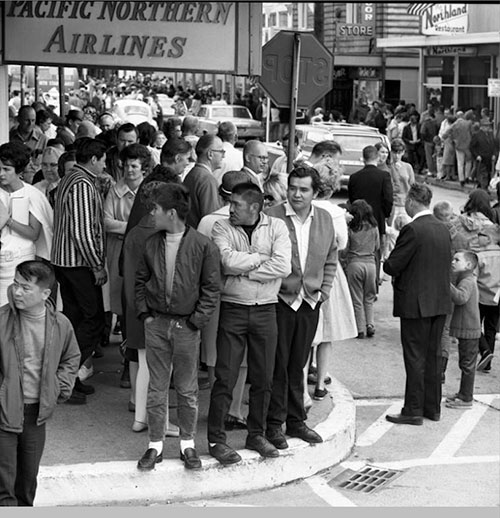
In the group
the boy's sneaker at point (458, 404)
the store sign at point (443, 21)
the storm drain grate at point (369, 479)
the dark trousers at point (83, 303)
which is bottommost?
the storm drain grate at point (369, 479)

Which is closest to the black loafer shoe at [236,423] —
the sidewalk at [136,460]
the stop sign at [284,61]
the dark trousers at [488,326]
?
the sidewalk at [136,460]

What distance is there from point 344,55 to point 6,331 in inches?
1846

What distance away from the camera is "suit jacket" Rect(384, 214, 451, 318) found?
8172mm

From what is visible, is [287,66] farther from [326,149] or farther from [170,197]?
[170,197]

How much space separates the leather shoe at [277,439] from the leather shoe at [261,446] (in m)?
0.10

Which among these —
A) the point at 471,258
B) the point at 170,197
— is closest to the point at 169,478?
the point at 170,197

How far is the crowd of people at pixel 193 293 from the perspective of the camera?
548 cm

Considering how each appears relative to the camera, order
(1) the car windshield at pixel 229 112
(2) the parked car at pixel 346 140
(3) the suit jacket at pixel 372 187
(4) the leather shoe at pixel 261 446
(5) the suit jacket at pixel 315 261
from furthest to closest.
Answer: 1. (1) the car windshield at pixel 229 112
2. (2) the parked car at pixel 346 140
3. (3) the suit jacket at pixel 372 187
4. (5) the suit jacket at pixel 315 261
5. (4) the leather shoe at pixel 261 446

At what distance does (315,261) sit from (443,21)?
28.5 m

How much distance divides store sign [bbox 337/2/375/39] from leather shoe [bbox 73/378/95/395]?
4439 cm

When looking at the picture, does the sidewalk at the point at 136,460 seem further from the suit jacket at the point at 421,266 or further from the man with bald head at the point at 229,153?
the man with bald head at the point at 229,153

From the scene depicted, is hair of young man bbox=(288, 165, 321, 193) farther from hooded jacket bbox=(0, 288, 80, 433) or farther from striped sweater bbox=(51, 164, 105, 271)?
hooded jacket bbox=(0, 288, 80, 433)

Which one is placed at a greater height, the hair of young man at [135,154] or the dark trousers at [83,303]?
the hair of young man at [135,154]

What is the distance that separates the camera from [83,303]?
26.2ft
